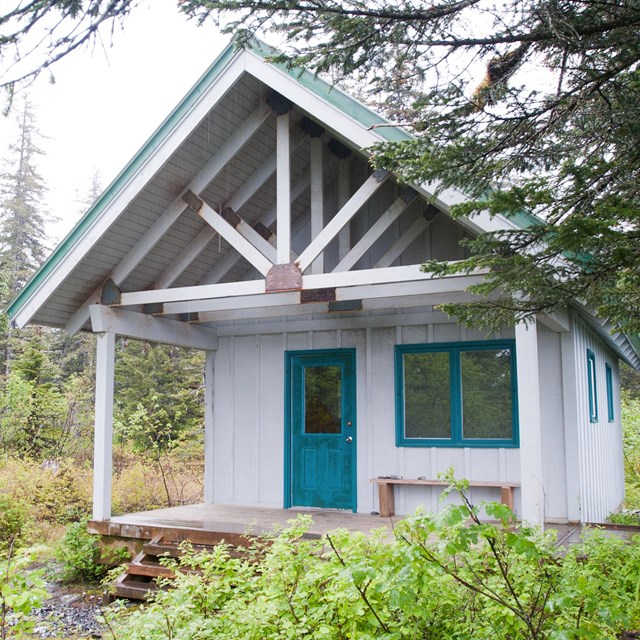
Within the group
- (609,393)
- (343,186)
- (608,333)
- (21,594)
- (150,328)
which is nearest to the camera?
(21,594)

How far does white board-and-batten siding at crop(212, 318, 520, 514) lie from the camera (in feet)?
27.5

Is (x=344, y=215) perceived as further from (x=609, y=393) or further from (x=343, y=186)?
(x=609, y=393)

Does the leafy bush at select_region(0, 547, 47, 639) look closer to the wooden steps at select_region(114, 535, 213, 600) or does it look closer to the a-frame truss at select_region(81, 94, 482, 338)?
the wooden steps at select_region(114, 535, 213, 600)

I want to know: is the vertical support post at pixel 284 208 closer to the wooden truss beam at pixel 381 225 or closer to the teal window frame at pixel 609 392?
→ the wooden truss beam at pixel 381 225

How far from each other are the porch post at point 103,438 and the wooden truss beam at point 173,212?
0.61 metres

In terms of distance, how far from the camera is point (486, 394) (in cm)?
828

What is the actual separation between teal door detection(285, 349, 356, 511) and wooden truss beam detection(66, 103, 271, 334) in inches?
100

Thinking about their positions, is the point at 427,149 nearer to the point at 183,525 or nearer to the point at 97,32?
the point at 97,32

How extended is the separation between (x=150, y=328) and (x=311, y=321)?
214 cm

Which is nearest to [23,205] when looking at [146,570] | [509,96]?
[146,570]

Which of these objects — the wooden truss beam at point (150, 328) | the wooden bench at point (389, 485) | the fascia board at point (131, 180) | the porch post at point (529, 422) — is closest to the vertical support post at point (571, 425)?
the wooden bench at point (389, 485)

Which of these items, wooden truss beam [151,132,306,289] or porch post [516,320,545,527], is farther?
wooden truss beam [151,132,306,289]

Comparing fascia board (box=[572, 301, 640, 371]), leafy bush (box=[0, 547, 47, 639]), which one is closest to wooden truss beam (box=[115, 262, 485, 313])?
fascia board (box=[572, 301, 640, 371])

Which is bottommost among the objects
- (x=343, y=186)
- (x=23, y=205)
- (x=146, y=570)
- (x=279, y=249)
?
(x=146, y=570)
